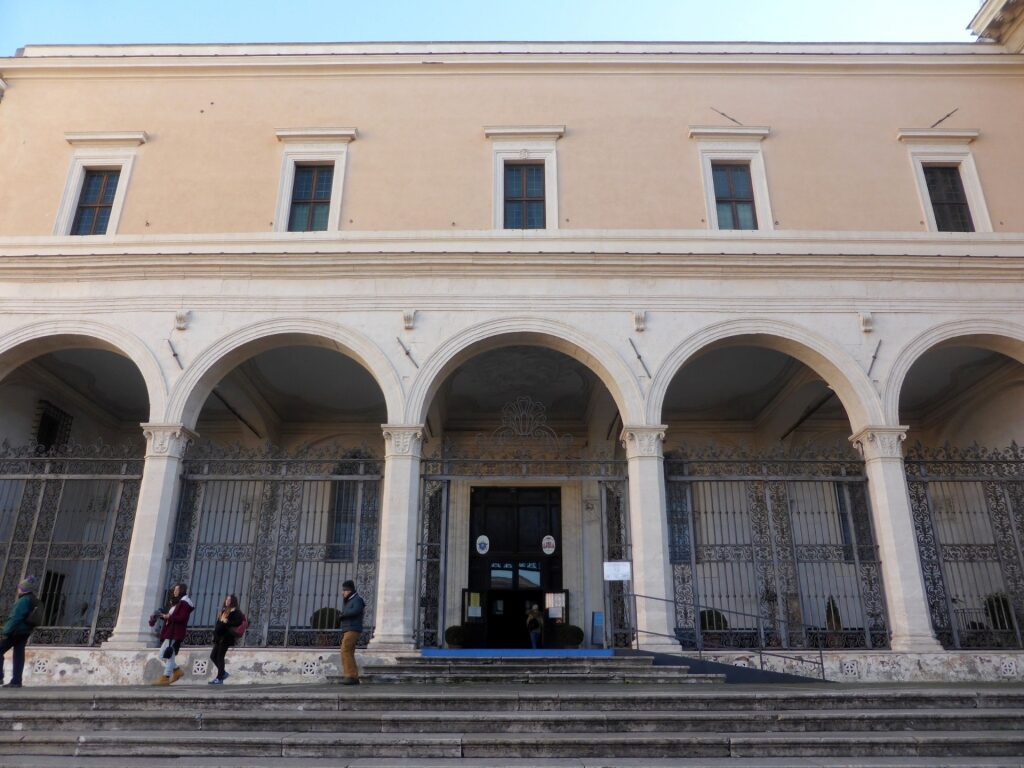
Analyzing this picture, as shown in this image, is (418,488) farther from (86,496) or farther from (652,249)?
(86,496)

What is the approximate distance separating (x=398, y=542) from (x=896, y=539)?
771 centimetres

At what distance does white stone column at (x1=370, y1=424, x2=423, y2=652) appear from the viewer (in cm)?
1085

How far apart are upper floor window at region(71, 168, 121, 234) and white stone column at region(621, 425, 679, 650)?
34.7 ft

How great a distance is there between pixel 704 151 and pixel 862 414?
18.9ft

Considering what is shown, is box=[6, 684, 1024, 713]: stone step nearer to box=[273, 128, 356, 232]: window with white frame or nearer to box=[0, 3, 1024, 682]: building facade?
box=[0, 3, 1024, 682]: building facade

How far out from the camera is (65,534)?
48.1 ft

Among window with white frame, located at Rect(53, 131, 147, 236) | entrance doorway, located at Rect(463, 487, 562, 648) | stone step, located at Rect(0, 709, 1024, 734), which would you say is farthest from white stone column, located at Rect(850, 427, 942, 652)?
window with white frame, located at Rect(53, 131, 147, 236)

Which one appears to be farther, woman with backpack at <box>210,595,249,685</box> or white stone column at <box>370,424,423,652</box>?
white stone column at <box>370,424,423,652</box>

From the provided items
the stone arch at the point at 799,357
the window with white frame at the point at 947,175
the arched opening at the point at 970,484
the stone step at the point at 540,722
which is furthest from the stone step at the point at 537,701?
the window with white frame at the point at 947,175

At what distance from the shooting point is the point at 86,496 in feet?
49.2

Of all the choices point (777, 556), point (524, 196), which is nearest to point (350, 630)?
point (777, 556)

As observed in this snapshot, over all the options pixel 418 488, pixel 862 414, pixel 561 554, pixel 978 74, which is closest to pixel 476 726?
pixel 418 488

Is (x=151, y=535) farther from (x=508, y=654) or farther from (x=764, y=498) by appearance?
(x=764, y=498)

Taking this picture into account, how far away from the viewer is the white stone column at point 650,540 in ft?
35.5
